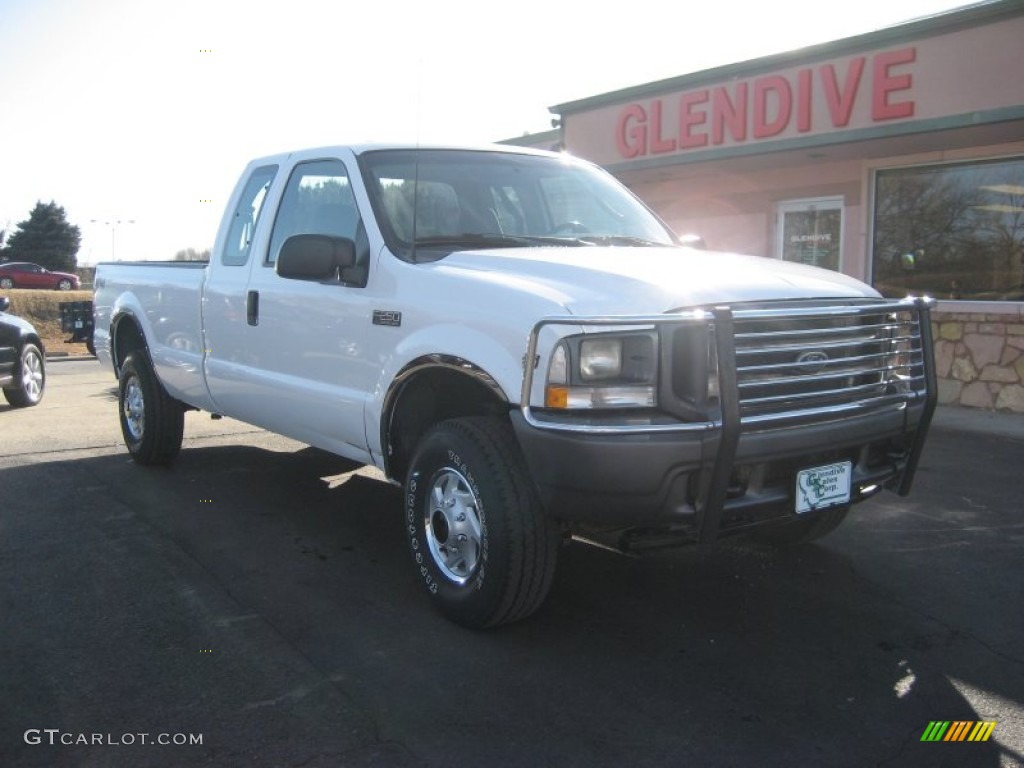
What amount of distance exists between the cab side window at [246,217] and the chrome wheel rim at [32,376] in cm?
571

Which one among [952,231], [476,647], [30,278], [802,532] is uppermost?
[952,231]

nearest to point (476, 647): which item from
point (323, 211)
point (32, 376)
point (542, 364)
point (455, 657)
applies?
point (455, 657)

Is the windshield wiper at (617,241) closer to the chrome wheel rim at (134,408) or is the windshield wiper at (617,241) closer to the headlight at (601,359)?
the headlight at (601,359)

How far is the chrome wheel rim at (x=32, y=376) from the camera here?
34.3ft

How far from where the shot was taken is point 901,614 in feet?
13.7

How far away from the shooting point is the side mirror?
4348 mm

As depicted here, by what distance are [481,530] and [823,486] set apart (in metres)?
1.35

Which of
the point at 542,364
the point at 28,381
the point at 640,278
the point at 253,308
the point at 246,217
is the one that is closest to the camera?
the point at 542,364

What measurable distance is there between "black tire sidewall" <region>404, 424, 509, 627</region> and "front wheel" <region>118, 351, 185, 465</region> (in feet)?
10.9

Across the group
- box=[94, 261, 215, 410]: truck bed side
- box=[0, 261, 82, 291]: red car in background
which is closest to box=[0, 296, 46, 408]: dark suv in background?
box=[94, 261, 215, 410]: truck bed side

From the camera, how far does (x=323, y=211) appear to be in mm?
5141

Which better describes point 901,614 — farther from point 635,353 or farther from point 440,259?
point 440,259

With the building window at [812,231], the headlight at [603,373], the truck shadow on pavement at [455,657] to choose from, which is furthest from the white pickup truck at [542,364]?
the building window at [812,231]

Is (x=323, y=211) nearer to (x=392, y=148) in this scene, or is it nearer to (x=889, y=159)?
(x=392, y=148)
